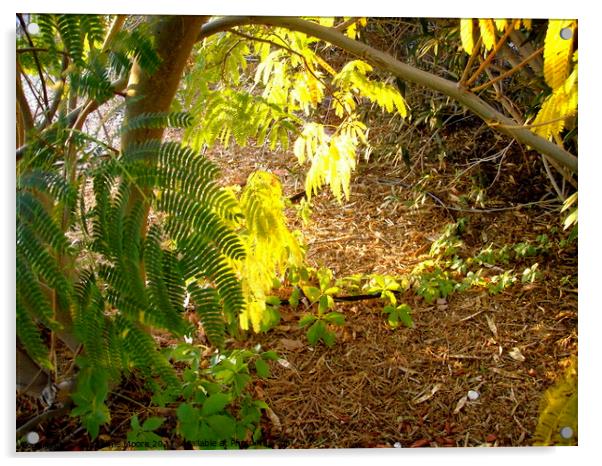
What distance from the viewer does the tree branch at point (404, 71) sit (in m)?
1.73

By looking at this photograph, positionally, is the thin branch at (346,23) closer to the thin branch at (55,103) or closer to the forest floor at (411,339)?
the forest floor at (411,339)

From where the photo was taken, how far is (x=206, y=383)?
182 cm

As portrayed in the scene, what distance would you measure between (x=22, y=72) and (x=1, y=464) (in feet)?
3.42

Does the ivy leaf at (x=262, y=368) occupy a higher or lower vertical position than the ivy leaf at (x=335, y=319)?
lower

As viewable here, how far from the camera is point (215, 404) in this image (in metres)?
1.80

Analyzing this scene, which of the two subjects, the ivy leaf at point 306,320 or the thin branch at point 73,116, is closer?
the thin branch at point 73,116

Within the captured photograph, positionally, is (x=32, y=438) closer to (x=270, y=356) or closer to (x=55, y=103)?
(x=270, y=356)

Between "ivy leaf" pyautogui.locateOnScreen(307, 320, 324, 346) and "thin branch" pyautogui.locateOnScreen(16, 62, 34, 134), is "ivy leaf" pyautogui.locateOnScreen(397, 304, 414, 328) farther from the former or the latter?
"thin branch" pyautogui.locateOnScreen(16, 62, 34, 134)

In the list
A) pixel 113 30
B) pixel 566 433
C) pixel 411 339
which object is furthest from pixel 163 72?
pixel 566 433

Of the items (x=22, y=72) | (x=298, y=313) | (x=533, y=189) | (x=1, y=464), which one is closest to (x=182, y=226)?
(x=298, y=313)

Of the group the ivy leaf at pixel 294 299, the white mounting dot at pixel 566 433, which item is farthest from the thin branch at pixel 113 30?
the white mounting dot at pixel 566 433

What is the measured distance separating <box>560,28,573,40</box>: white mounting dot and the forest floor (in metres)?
0.35

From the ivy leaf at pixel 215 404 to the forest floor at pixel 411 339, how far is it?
9 centimetres

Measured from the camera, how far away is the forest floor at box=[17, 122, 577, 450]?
1837 millimetres
